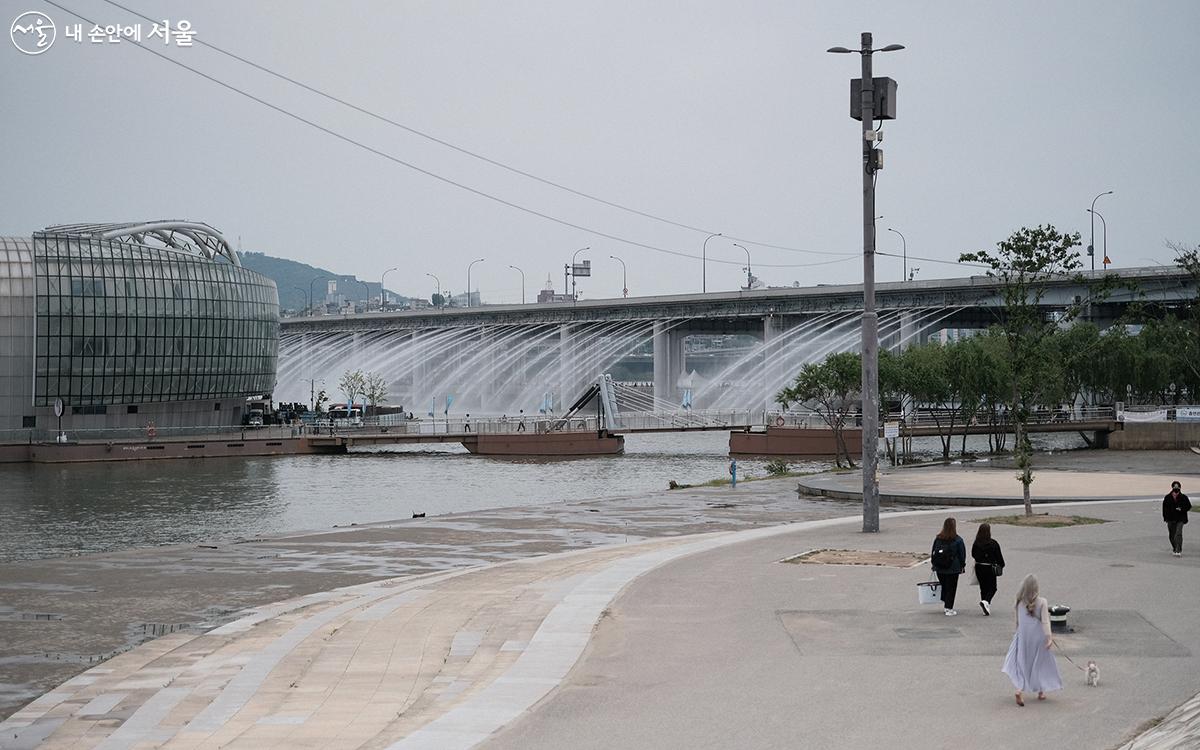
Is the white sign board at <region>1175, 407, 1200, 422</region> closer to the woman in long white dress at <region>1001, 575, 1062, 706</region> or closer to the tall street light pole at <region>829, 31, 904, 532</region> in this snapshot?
the tall street light pole at <region>829, 31, 904, 532</region>

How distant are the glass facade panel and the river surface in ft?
51.3

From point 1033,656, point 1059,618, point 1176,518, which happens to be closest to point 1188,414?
point 1176,518

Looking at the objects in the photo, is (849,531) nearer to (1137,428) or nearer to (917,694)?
(917,694)

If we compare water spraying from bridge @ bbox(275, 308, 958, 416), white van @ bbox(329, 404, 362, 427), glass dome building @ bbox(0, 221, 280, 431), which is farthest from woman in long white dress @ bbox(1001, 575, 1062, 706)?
white van @ bbox(329, 404, 362, 427)

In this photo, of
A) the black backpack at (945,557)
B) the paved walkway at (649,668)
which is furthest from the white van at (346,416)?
the black backpack at (945,557)

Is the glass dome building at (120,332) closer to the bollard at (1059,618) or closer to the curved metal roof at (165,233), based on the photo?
the curved metal roof at (165,233)

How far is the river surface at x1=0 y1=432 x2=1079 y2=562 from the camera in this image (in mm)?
48656

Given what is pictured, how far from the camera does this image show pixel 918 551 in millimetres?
26016

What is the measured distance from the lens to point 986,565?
59.4 feet

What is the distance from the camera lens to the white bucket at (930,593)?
18312mm

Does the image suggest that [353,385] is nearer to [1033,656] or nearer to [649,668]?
[649,668]

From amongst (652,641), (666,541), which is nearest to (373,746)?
(652,641)

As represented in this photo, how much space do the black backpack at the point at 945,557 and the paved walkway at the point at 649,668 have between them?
0.73m

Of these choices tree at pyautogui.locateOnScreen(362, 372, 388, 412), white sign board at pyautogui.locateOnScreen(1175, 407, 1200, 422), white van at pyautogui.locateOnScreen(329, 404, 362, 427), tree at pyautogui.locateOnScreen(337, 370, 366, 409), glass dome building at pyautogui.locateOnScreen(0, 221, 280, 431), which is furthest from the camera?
tree at pyautogui.locateOnScreen(337, 370, 366, 409)
